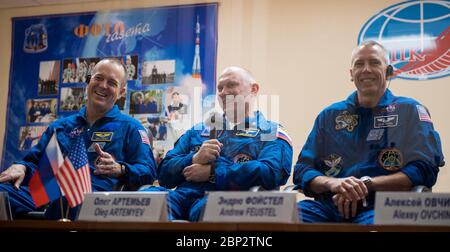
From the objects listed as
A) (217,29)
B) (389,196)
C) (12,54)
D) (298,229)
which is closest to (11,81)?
(12,54)

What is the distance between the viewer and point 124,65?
10.7 feet

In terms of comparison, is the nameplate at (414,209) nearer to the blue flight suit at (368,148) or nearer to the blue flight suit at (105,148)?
the blue flight suit at (368,148)

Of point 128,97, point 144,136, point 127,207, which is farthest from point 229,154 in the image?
point 127,207

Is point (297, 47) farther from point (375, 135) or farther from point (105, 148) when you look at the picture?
point (105, 148)

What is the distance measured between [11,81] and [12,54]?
0.18 meters

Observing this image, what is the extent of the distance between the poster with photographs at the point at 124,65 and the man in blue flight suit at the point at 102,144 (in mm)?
76

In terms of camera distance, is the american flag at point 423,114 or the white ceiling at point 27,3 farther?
the white ceiling at point 27,3

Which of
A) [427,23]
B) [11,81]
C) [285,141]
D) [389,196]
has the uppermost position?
[427,23]

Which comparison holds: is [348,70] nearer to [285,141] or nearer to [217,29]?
[285,141]

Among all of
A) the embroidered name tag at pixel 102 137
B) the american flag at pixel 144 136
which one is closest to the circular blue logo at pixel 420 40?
the american flag at pixel 144 136

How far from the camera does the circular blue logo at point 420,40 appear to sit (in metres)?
2.86

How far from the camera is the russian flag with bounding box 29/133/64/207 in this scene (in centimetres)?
282

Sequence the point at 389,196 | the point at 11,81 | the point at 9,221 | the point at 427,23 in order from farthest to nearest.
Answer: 1. the point at 11,81
2. the point at 427,23
3. the point at 9,221
4. the point at 389,196
